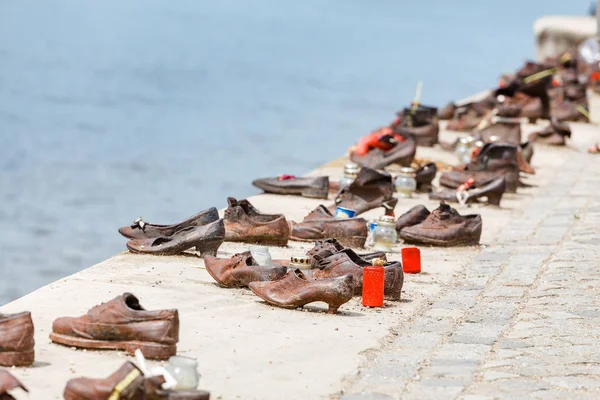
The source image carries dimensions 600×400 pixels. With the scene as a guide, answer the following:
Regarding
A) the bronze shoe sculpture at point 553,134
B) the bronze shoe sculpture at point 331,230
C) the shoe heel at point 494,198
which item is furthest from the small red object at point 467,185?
the bronze shoe sculpture at point 553,134

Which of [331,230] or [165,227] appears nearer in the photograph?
[165,227]

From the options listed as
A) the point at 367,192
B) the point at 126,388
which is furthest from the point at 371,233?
the point at 126,388

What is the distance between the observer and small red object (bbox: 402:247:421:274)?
9070mm

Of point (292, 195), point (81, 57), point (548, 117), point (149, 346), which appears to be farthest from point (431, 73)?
point (149, 346)

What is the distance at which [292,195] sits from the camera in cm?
1217

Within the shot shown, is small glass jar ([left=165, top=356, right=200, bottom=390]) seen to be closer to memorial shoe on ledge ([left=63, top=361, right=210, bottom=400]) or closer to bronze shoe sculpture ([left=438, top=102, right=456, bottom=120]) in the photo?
memorial shoe on ledge ([left=63, top=361, right=210, bottom=400])

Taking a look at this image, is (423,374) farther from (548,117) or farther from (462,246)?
(548,117)

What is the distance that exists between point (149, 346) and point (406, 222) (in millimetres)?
Result: 3946

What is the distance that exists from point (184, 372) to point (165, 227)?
3.37m

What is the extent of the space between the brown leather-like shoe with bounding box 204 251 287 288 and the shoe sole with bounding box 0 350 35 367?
1.88 meters

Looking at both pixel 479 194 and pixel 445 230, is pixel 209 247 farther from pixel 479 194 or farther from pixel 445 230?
pixel 479 194

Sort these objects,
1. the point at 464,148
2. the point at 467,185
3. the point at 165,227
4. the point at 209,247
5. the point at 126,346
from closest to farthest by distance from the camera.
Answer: the point at 126,346 → the point at 209,247 → the point at 165,227 → the point at 467,185 → the point at 464,148

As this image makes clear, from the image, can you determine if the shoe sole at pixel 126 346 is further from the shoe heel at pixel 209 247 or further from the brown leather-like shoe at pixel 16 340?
the shoe heel at pixel 209 247

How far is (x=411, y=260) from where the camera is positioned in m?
9.09
